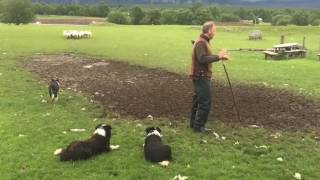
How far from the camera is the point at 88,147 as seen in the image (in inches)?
536

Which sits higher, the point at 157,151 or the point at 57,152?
the point at 157,151

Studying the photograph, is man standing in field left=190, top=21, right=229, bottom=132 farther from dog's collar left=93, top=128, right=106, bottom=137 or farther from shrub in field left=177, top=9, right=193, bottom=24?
shrub in field left=177, top=9, right=193, bottom=24

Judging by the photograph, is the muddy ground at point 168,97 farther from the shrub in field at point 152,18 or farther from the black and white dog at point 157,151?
the shrub in field at point 152,18

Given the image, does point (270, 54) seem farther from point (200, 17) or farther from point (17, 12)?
point (200, 17)

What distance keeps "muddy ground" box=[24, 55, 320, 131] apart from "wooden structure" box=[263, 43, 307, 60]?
39.0 ft

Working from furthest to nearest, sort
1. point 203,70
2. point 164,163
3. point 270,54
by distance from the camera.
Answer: point 270,54 → point 203,70 → point 164,163

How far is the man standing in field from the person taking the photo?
15.4 meters

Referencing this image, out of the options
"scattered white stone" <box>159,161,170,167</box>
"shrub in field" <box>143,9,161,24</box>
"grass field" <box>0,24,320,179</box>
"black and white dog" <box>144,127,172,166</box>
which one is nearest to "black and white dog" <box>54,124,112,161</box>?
"grass field" <box>0,24,320,179</box>

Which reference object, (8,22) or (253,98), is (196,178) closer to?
(253,98)

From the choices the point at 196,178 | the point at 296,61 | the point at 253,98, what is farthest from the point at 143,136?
the point at 296,61

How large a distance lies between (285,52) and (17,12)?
86.8m

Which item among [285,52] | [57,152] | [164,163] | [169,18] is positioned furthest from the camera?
Answer: [169,18]

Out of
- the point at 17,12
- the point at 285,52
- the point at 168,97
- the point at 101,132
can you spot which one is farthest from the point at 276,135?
the point at 17,12

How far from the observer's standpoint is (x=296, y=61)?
3659 centimetres
